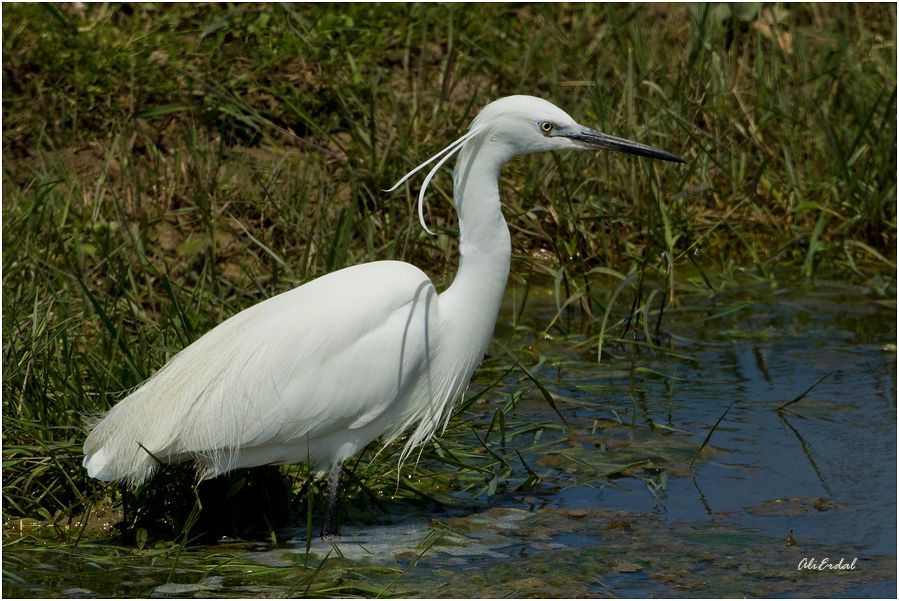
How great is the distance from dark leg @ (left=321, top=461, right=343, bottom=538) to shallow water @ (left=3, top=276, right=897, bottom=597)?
45 millimetres

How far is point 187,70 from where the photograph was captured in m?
6.73

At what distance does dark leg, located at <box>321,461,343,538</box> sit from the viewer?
12.8 feet

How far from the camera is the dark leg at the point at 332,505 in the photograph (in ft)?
12.8

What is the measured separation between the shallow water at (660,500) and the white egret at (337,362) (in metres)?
0.29

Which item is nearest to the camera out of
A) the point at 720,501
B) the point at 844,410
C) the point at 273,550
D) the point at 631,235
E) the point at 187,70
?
the point at 273,550

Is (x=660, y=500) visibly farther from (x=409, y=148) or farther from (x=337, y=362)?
(x=409, y=148)

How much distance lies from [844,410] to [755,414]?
0.33m

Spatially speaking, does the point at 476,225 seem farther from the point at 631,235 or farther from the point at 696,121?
the point at 696,121

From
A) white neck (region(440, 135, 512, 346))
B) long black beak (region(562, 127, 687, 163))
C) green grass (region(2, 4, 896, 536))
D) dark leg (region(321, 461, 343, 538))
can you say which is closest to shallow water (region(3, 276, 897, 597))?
dark leg (region(321, 461, 343, 538))

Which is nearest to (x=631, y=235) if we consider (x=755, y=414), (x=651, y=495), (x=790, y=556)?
(x=755, y=414)

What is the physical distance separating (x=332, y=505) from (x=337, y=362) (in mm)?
431

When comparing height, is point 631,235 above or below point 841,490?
above

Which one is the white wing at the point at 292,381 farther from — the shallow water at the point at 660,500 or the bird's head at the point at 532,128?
the bird's head at the point at 532,128

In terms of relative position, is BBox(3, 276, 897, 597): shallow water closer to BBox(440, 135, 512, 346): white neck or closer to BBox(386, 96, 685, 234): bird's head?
BBox(440, 135, 512, 346): white neck
